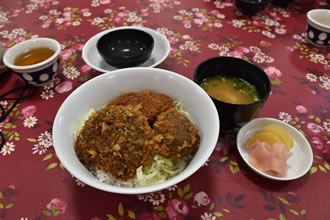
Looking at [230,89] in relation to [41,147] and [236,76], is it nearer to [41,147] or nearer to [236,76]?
[236,76]

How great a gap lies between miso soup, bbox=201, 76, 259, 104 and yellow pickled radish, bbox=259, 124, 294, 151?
239mm

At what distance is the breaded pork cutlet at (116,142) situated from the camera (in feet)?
3.96

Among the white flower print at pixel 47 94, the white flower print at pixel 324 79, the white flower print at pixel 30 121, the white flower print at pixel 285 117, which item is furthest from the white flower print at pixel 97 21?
the white flower print at pixel 324 79

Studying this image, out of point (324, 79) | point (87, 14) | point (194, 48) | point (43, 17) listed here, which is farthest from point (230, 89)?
point (43, 17)

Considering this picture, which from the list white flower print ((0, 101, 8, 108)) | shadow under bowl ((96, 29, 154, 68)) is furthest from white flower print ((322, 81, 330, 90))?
white flower print ((0, 101, 8, 108))

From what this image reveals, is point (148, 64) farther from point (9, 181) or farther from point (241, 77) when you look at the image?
point (9, 181)

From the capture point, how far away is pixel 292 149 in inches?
60.4

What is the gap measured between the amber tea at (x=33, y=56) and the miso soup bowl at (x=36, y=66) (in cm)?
3

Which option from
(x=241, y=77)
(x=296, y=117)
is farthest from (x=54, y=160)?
(x=296, y=117)

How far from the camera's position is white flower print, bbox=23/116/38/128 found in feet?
5.63

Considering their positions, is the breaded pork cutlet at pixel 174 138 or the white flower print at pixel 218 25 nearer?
the breaded pork cutlet at pixel 174 138

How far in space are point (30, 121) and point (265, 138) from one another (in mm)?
1784

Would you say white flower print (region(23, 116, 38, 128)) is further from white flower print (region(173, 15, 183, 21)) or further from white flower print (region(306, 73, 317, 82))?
white flower print (region(306, 73, 317, 82))

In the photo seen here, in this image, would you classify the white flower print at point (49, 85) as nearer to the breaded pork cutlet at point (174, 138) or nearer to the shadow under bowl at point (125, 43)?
the shadow under bowl at point (125, 43)
